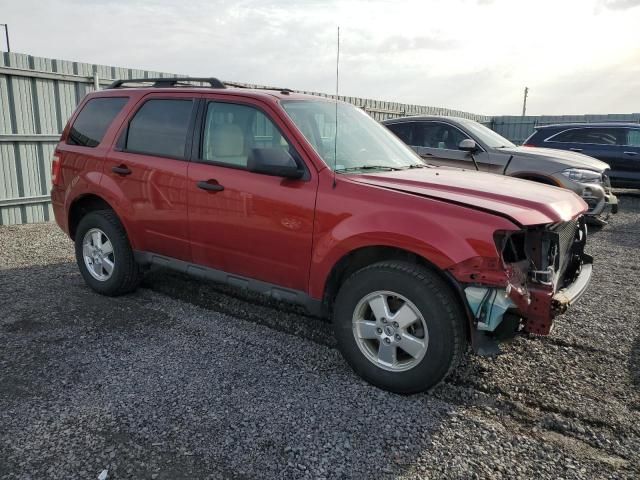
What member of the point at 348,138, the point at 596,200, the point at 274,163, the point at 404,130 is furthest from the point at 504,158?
the point at 274,163

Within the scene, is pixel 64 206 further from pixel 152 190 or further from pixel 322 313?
pixel 322 313

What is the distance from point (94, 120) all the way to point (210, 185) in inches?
74.3

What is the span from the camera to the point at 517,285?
2875 millimetres

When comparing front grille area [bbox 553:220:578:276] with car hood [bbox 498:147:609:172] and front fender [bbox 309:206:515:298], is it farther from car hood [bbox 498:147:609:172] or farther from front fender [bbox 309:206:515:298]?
car hood [bbox 498:147:609:172]

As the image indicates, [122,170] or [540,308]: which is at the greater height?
[122,170]

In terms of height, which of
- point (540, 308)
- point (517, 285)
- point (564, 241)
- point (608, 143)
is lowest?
point (540, 308)

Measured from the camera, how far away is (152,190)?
14.1 feet

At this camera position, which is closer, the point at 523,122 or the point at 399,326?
the point at 399,326

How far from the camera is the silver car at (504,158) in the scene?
25.3ft

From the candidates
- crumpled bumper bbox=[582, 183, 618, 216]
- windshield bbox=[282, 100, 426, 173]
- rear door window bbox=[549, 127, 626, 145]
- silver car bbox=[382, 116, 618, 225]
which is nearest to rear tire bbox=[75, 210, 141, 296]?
windshield bbox=[282, 100, 426, 173]

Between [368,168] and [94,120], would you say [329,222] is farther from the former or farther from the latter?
[94,120]

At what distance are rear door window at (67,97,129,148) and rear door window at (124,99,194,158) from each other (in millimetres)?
353

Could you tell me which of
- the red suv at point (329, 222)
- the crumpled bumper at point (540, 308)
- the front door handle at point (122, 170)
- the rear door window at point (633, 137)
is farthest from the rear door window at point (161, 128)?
the rear door window at point (633, 137)

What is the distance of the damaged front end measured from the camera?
282cm
